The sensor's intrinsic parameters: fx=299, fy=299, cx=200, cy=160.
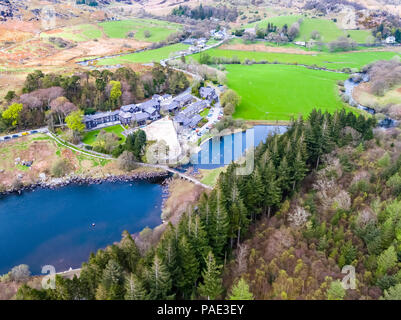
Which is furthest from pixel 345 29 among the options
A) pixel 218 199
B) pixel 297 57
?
pixel 218 199

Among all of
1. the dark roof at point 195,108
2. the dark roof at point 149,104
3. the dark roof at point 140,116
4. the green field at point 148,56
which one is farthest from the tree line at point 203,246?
the green field at point 148,56

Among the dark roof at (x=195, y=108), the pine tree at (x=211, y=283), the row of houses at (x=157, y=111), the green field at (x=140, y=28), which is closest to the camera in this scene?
the pine tree at (x=211, y=283)

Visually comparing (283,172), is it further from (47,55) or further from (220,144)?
(47,55)

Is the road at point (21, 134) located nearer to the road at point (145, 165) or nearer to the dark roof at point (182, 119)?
the road at point (145, 165)

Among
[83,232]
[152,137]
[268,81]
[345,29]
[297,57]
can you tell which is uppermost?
[345,29]

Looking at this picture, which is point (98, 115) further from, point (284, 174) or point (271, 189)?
point (271, 189)

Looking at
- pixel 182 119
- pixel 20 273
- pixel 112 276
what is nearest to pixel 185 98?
pixel 182 119

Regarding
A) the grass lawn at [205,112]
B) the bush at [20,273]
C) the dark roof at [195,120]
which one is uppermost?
the grass lawn at [205,112]
